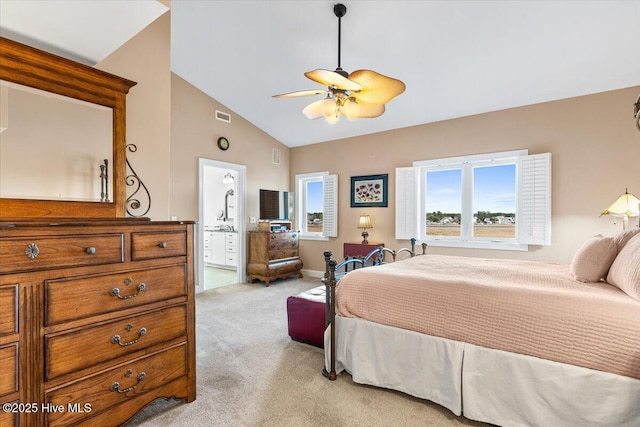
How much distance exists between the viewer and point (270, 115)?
536 centimetres

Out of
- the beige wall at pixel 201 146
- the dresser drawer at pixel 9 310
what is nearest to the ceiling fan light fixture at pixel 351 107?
the dresser drawer at pixel 9 310

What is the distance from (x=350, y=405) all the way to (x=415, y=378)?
45 centimetres

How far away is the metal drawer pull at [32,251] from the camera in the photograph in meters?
1.32

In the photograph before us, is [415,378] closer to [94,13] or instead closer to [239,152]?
[94,13]

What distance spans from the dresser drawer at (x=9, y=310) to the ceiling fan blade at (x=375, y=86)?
2.26 meters

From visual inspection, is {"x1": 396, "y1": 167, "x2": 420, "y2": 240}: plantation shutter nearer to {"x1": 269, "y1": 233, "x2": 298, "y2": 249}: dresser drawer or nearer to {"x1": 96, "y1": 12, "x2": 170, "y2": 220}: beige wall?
{"x1": 269, "y1": 233, "x2": 298, "y2": 249}: dresser drawer

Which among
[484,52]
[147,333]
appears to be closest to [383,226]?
[484,52]

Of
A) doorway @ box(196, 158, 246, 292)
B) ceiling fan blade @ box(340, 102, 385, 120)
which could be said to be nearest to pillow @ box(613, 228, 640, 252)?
ceiling fan blade @ box(340, 102, 385, 120)

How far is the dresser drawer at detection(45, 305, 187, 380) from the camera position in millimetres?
1407

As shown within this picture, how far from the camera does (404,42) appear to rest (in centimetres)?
332

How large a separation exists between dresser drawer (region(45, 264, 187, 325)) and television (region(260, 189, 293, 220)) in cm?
378

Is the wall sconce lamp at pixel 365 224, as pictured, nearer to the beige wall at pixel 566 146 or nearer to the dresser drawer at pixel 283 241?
the beige wall at pixel 566 146

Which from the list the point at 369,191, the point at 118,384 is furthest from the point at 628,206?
the point at 118,384

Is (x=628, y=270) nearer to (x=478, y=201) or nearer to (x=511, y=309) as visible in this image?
(x=511, y=309)
